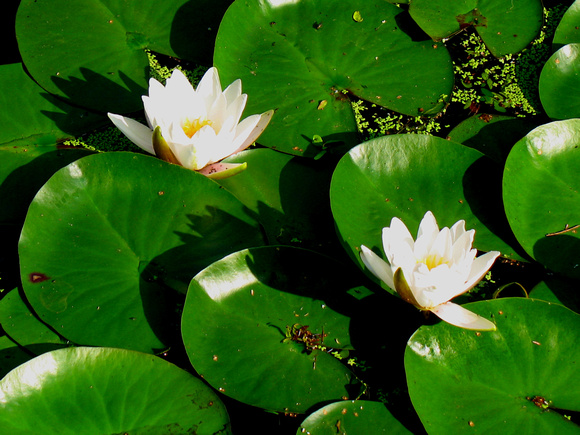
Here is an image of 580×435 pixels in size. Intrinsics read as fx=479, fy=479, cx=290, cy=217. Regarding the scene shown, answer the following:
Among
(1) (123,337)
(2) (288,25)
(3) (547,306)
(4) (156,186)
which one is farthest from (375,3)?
(1) (123,337)

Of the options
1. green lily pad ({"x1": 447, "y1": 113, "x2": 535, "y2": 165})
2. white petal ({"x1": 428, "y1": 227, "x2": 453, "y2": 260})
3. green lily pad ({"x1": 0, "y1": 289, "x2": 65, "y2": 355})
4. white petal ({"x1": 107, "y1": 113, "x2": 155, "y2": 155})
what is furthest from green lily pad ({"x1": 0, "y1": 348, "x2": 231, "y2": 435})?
green lily pad ({"x1": 447, "y1": 113, "x2": 535, "y2": 165})

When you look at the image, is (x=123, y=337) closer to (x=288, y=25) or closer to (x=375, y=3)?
(x=288, y=25)

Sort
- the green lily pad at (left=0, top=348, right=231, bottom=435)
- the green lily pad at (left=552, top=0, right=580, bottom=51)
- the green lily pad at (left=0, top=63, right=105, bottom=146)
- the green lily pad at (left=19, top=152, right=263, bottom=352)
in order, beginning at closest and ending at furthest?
1. the green lily pad at (left=0, top=348, right=231, bottom=435)
2. the green lily pad at (left=19, top=152, right=263, bottom=352)
3. the green lily pad at (left=0, top=63, right=105, bottom=146)
4. the green lily pad at (left=552, top=0, right=580, bottom=51)

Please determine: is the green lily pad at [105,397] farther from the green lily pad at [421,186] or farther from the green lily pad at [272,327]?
the green lily pad at [421,186]

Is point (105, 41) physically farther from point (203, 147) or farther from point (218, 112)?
point (203, 147)

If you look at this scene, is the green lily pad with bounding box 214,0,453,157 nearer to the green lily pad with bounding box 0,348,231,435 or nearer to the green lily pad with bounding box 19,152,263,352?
the green lily pad with bounding box 19,152,263,352

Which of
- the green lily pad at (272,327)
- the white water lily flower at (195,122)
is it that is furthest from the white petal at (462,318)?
the white water lily flower at (195,122)
